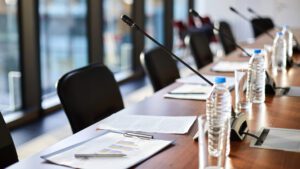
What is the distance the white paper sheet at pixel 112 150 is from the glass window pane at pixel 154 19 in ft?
17.8

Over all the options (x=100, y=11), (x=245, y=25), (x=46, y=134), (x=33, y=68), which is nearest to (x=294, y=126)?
(x=46, y=134)

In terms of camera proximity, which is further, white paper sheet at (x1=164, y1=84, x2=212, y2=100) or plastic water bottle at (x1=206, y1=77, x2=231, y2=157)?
white paper sheet at (x1=164, y1=84, x2=212, y2=100)

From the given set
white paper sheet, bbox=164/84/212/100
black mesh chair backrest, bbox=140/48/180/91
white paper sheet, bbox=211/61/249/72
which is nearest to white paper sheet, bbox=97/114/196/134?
white paper sheet, bbox=164/84/212/100

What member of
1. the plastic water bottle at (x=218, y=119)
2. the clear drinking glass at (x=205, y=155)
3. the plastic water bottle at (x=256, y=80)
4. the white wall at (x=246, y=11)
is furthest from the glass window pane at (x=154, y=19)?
the clear drinking glass at (x=205, y=155)

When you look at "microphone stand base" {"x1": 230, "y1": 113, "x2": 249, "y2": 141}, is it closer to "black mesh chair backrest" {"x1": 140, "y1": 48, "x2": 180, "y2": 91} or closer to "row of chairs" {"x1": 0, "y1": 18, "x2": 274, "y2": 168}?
"row of chairs" {"x1": 0, "y1": 18, "x2": 274, "y2": 168}

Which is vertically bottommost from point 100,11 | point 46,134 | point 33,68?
point 46,134

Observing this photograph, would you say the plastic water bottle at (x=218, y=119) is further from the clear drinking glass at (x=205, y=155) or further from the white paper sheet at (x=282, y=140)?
the white paper sheet at (x=282, y=140)

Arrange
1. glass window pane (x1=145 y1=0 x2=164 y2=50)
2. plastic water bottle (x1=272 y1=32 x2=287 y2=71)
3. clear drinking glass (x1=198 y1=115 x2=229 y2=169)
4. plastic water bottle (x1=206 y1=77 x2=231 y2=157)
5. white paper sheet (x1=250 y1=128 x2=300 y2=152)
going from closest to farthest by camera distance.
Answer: clear drinking glass (x1=198 y1=115 x2=229 y2=169)
plastic water bottle (x1=206 y1=77 x2=231 y2=157)
white paper sheet (x1=250 y1=128 x2=300 y2=152)
plastic water bottle (x1=272 y1=32 x2=287 y2=71)
glass window pane (x1=145 y1=0 x2=164 y2=50)

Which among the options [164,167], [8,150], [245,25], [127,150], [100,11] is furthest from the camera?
[245,25]

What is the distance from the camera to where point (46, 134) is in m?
3.94

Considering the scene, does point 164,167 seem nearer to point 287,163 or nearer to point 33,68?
point 287,163

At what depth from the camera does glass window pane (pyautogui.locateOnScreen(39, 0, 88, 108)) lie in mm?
A: 4695

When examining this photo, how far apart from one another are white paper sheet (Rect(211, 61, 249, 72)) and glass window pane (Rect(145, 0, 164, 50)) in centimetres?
369

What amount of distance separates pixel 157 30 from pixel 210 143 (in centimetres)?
646
